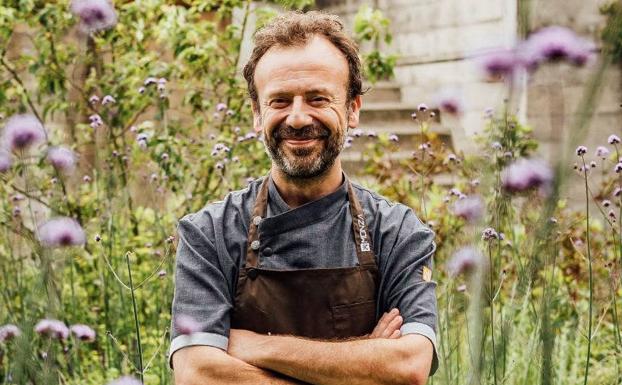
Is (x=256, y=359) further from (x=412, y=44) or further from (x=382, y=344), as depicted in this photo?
(x=412, y=44)

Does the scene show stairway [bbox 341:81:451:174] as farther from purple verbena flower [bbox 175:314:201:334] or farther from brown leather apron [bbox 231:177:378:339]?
purple verbena flower [bbox 175:314:201:334]

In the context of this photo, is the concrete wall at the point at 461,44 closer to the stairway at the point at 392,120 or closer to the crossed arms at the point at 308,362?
the stairway at the point at 392,120

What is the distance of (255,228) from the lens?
6.89 ft

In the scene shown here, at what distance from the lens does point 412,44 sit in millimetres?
7531

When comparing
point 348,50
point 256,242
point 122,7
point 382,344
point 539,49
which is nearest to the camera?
point 539,49

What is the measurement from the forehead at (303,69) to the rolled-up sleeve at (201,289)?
1.22ft

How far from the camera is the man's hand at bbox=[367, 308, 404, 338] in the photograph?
2002 millimetres

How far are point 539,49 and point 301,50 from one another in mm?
1342

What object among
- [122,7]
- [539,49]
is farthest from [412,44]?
[539,49]

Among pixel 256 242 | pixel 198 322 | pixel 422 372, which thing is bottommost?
pixel 422 372

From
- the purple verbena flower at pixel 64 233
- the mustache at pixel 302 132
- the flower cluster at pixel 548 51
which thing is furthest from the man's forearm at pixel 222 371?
the flower cluster at pixel 548 51

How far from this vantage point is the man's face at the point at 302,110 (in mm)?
2027

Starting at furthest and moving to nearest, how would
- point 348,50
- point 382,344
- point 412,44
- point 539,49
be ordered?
point 412,44, point 348,50, point 382,344, point 539,49

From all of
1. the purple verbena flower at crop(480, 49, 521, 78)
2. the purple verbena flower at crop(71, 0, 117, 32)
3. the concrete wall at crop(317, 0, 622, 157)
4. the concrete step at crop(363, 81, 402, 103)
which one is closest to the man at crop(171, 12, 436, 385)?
the purple verbena flower at crop(71, 0, 117, 32)
